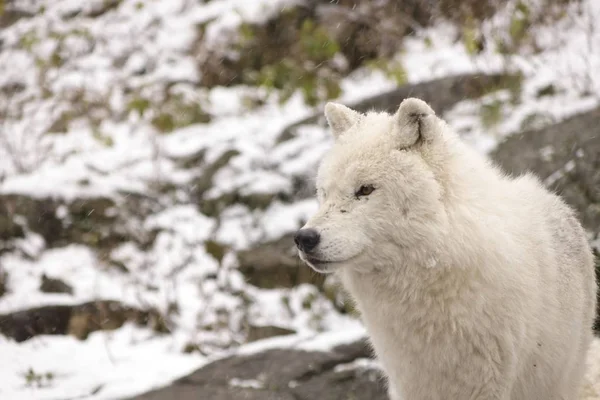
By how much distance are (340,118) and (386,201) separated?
2.39 feet

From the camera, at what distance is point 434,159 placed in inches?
121

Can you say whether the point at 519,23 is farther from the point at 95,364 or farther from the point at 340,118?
the point at 95,364

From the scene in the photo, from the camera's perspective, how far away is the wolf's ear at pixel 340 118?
354cm

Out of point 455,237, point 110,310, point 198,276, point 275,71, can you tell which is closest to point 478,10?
point 275,71

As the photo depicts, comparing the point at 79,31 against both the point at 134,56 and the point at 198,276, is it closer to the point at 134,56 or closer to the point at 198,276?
the point at 134,56

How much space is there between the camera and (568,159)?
5.33 metres

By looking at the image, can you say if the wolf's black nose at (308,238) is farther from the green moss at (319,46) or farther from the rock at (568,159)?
the green moss at (319,46)

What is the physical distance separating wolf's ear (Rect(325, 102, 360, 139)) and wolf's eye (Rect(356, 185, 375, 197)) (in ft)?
1.86

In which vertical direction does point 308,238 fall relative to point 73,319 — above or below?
above

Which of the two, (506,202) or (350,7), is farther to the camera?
(350,7)

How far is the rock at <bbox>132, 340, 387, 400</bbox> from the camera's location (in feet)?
14.2

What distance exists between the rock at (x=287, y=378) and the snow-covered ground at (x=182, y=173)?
291 millimetres

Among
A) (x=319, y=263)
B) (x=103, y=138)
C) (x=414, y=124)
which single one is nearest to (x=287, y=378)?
(x=319, y=263)

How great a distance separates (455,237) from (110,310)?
14.7 feet
